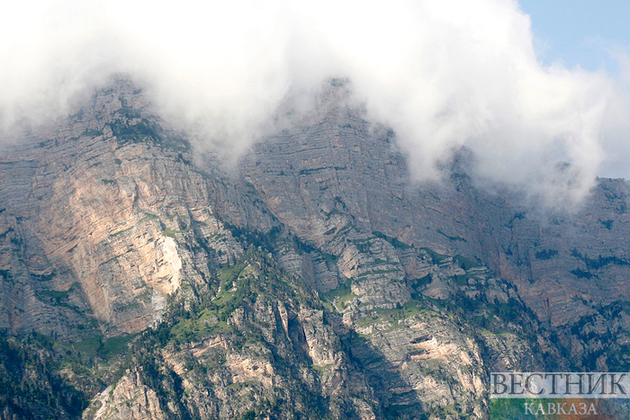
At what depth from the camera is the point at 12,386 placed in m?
199

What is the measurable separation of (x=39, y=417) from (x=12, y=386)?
10.2 m

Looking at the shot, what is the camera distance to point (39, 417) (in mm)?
196000
